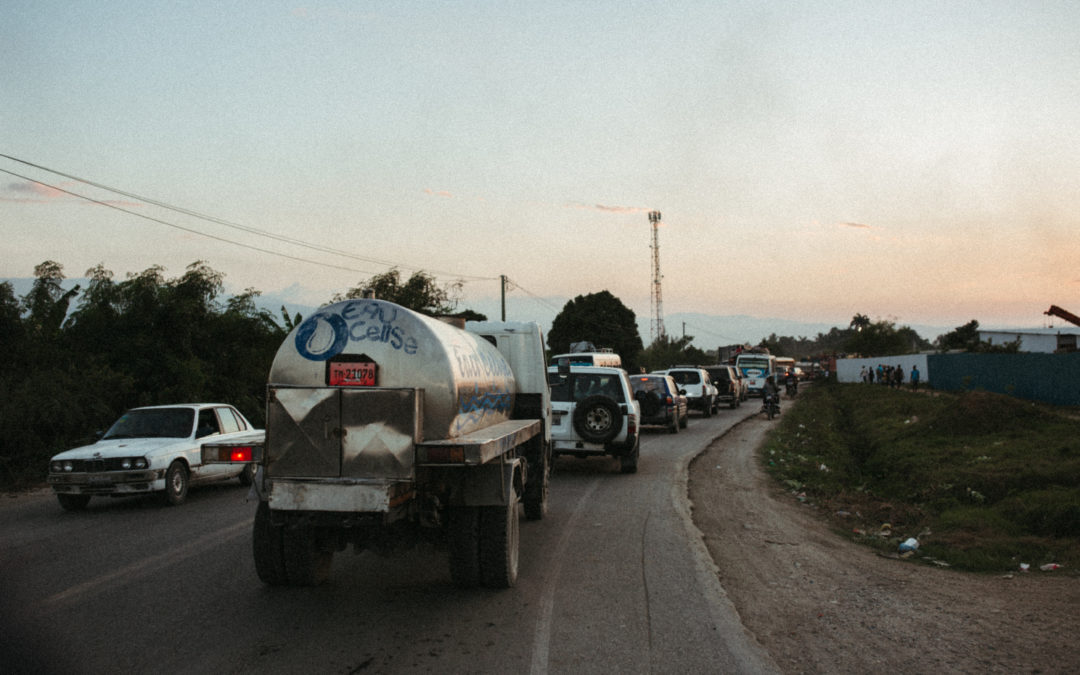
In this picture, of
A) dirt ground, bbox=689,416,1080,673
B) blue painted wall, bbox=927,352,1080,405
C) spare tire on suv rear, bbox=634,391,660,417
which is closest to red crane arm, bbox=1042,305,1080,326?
blue painted wall, bbox=927,352,1080,405

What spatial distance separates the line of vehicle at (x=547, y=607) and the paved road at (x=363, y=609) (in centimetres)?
2

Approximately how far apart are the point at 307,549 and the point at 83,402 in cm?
1311

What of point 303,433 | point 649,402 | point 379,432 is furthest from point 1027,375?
point 303,433

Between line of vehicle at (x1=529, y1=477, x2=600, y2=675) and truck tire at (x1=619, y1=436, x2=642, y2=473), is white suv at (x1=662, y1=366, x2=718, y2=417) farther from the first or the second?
line of vehicle at (x1=529, y1=477, x2=600, y2=675)

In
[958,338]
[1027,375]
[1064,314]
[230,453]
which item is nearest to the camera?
[230,453]

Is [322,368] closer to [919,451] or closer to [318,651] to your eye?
[318,651]

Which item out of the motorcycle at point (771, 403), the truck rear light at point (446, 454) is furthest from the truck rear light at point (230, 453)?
the motorcycle at point (771, 403)

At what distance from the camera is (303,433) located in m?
5.54

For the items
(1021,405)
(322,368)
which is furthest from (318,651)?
(1021,405)

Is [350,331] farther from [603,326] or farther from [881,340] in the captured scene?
[881,340]

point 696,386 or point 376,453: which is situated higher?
point 696,386

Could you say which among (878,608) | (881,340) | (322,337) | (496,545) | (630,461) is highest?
(881,340)

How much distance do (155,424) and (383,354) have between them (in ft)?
26.3

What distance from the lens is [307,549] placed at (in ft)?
20.4
